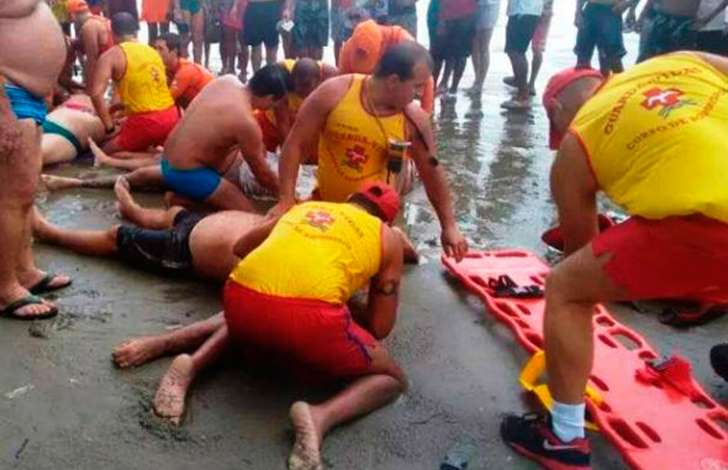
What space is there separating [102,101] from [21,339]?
Answer: 3.27 m

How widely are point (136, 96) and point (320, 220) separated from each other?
363 cm

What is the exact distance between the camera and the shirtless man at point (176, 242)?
370cm

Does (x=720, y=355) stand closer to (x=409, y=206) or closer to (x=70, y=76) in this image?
(x=409, y=206)

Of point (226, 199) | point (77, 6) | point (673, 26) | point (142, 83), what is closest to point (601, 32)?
point (673, 26)

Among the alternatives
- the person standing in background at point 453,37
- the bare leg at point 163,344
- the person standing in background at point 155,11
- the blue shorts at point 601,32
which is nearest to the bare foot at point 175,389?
the bare leg at point 163,344

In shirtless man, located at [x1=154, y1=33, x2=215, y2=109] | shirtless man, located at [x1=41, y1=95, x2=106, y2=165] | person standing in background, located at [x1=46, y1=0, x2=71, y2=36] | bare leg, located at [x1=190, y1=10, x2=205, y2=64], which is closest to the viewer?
shirtless man, located at [x1=41, y1=95, x2=106, y2=165]

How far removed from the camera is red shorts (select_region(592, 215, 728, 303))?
228 cm

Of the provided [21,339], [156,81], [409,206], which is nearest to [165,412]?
[21,339]

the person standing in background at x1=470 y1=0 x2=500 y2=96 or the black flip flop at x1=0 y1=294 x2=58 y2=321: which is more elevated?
the person standing in background at x1=470 y1=0 x2=500 y2=96

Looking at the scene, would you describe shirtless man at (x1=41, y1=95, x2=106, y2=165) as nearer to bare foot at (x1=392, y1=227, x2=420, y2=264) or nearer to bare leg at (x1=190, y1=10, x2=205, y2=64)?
bare foot at (x1=392, y1=227, x2=420, y2=264)

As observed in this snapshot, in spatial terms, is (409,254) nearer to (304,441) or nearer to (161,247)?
(161,247)

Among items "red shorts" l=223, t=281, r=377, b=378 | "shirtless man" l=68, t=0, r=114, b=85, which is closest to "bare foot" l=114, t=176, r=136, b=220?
"red shorts" l=223, t=281, r=377, b=378

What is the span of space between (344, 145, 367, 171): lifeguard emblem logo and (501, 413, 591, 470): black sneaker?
5.82 ft

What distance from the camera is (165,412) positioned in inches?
106
